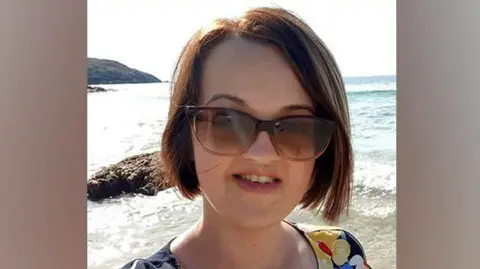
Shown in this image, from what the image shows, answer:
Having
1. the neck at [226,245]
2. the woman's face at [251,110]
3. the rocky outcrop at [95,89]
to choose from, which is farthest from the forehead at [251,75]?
the rocky outcrop at [95,89]

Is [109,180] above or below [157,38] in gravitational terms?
below

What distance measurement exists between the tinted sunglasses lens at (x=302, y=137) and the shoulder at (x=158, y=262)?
20 cm

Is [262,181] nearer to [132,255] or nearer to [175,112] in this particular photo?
[175,112]

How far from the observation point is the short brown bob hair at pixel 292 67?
68cm

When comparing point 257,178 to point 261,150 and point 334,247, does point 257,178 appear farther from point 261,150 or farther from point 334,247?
point 334,247

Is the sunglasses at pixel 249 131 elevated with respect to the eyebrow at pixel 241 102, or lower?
lower

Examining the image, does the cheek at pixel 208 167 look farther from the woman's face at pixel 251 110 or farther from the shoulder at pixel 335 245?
the shoulder at pixel 335 245

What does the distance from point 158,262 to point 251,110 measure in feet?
0.74

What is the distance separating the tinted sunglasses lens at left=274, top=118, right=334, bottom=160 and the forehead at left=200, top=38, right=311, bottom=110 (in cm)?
3

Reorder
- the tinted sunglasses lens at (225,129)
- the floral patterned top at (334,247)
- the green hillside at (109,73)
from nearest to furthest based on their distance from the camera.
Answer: the tinted sunglasses lens at (225,129) < the floral patterned top at (334,247) < the green hillside at (109,73)

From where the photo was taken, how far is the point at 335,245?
0.81 m

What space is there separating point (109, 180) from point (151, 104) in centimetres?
16

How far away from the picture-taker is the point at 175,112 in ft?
2.34
